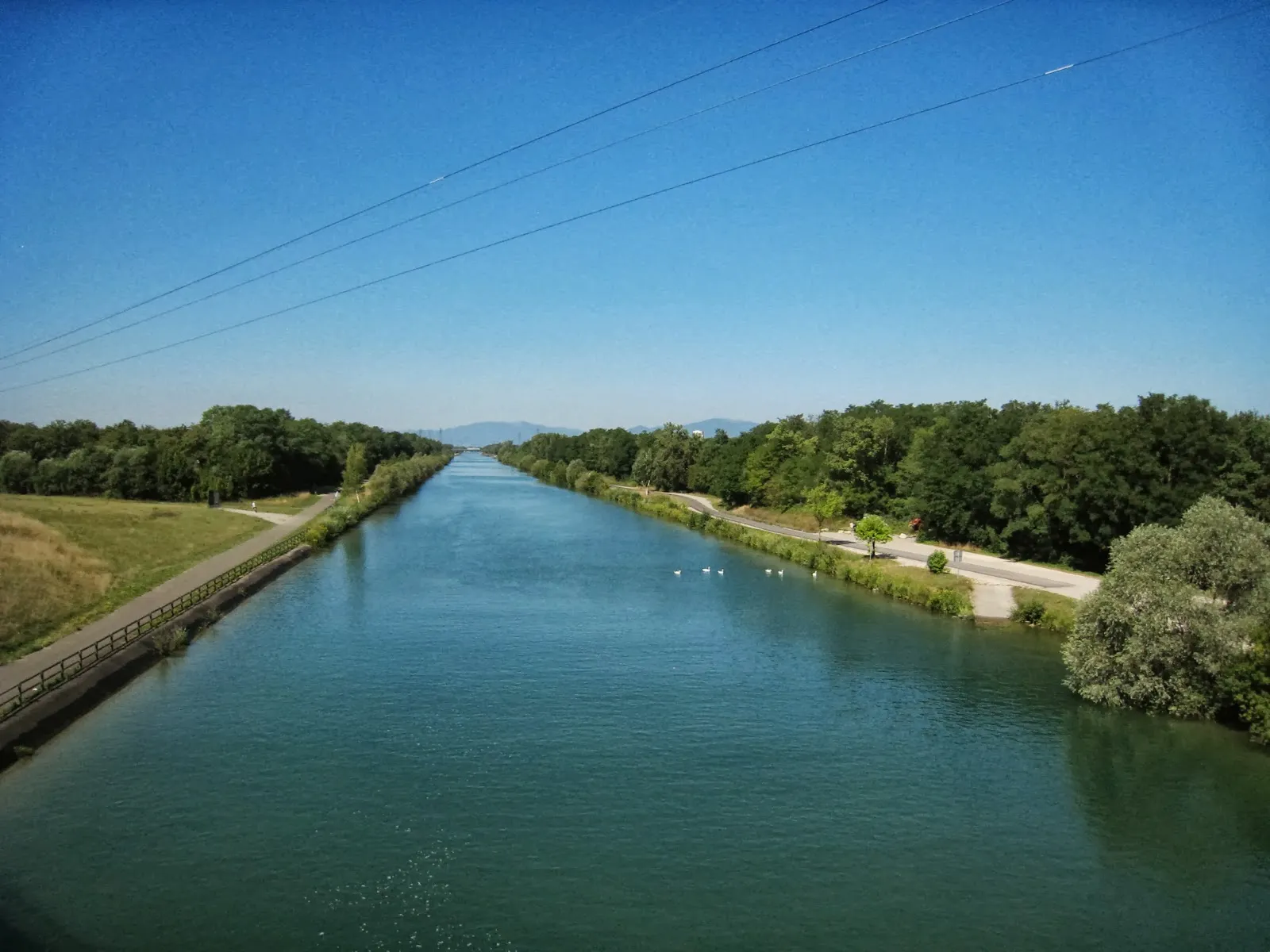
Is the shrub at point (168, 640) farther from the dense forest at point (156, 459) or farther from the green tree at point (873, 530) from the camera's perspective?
the dense forest at point (156, 459)

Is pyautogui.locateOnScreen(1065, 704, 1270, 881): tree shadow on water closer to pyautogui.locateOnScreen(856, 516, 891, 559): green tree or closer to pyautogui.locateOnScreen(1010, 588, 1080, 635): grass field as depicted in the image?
pyautogui.locateOnScreen(1010, 588, 1080, 635): grass field

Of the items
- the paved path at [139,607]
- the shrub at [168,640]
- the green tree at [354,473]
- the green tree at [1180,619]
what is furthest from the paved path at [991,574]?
the green tree at [354,473]

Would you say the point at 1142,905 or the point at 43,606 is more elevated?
the point at 43,606

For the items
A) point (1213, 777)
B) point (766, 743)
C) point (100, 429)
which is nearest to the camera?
point (1213, 777)

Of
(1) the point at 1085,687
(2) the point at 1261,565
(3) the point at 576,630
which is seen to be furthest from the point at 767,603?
(2) the point at 1261,565

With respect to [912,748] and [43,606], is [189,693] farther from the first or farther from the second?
[912,748]

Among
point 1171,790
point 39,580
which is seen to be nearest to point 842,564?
point 1171,790
